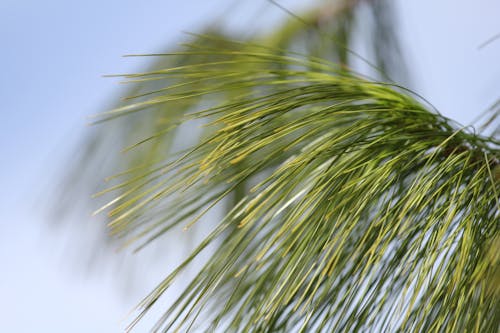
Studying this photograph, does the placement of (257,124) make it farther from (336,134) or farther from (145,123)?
(145,123)

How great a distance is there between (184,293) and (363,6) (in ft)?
2.26

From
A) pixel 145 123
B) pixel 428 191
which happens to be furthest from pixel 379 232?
pixel 145 123

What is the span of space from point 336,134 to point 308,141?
7 cm

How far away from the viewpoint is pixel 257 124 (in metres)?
0.66

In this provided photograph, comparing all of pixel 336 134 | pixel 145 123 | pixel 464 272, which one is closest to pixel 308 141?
pixel 336 134

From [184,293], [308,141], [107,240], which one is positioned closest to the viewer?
[184,293]

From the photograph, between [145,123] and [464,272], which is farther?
[145,123]

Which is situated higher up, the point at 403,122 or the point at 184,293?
the point at 403,122

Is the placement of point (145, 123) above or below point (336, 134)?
below

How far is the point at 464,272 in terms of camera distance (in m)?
0.66

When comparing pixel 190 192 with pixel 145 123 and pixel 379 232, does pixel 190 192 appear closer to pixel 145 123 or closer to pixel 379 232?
pixel 379 232

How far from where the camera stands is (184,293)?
0.65 m

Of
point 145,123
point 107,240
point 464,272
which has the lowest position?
point 107,240

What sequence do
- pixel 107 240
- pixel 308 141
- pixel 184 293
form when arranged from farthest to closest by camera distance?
pixel 107 240
pixel 308 141
pixel 184 293
